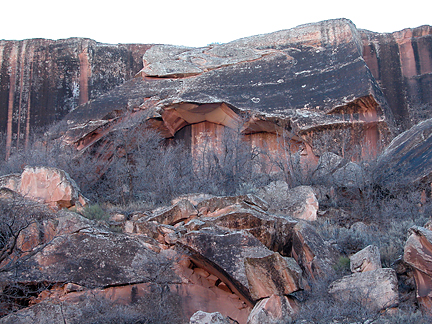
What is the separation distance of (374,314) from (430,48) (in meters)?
14.4

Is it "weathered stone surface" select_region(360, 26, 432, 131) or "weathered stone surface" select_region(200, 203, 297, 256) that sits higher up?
"weathered stone surface" select_region(360, 26, 432, 131)

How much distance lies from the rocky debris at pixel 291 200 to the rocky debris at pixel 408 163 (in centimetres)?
230

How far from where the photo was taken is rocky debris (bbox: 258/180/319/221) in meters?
11.3

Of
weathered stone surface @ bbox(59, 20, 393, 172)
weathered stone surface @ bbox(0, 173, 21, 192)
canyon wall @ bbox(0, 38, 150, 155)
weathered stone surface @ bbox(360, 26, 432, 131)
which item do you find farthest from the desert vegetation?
weathered stone surface @ bbox(360, 26, 432, 131)

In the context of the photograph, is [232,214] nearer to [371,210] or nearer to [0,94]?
[371,210]

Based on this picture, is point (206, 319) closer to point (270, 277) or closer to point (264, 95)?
point (270, 277)

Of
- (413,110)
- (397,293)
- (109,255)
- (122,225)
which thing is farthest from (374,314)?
(413,110)

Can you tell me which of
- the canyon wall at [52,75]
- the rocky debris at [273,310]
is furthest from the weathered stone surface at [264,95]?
Answer: the rocky debris at [273,310]

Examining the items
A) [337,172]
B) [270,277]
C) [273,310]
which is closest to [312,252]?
[270,277]

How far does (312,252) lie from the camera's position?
9211 mm

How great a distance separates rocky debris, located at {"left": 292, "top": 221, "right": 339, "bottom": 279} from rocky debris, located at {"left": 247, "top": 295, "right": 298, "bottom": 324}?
1.15 m

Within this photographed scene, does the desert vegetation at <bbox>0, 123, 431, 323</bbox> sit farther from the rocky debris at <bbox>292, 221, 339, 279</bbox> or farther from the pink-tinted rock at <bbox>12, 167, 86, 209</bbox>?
the pink-tinted rock at <bbox>12, 167, 86, 209</bbox>

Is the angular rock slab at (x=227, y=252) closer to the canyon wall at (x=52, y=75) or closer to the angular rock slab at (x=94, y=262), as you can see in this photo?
the angular rock slab at (x=94, y=262)

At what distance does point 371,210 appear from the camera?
12.0 m
